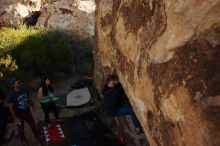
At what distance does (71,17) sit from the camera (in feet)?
52.6

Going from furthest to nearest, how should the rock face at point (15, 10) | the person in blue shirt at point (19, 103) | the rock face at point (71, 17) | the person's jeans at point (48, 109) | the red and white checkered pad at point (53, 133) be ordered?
the rock face at point (15, 10) < the rock face at point (71, 17) < the person's jeans at point (48, 109) < the red and white checkered pad at point (53, 133) < the person in blue shirt at point (19, 103)

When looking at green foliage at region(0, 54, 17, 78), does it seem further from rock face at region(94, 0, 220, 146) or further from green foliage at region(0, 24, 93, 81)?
rock face at region(94, 0, 220, 146)

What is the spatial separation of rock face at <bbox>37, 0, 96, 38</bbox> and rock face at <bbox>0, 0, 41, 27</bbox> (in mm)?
940

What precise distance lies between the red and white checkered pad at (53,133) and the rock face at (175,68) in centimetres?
271

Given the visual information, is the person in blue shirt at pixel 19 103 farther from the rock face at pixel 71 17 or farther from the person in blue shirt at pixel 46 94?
the rock face at pixel 71 17

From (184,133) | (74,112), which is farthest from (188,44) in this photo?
(74,112)

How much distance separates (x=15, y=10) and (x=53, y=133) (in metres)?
9.15

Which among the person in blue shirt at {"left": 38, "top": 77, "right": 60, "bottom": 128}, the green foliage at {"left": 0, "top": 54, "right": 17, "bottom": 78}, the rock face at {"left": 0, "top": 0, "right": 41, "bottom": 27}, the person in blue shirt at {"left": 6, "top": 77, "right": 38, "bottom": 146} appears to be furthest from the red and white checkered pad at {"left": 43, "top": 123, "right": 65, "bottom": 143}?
the rock face at {"left": 0, "top": 0, "right": 41, "bottom": 27}

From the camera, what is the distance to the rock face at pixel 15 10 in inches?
667

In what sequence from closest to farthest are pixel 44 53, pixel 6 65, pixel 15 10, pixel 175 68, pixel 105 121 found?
pixel 175 68 < pixel 105 121 < pixel 6 65 < pixel 44 53 < pixel 15 10

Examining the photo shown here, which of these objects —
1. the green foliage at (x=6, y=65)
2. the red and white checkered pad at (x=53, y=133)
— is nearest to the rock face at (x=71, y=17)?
the green foliage at (x=6, y=65)

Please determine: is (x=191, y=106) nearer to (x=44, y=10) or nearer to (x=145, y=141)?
(x=145, y=141)

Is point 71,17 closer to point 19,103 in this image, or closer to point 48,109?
point 48,109

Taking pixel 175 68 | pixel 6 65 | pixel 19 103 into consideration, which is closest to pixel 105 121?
pixel 19 103
